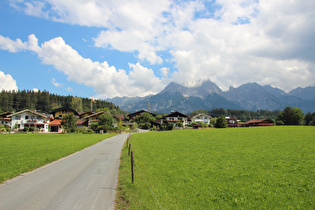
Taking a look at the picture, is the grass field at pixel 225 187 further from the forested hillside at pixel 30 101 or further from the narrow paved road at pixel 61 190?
the forested hillside at pixel 30 101

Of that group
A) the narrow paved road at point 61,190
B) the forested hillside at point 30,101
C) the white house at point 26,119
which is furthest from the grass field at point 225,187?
the forested hillside at point 30,101

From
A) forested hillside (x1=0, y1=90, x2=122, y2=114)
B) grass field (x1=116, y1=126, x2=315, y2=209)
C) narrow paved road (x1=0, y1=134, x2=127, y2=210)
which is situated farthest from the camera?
forested hillside (x1=0, y1=90, x2=122, y2=114)

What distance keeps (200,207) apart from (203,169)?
5645mm

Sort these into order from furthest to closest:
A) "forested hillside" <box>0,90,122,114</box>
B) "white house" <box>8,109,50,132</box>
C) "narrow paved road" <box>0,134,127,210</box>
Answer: "forested hillside" <box>0,90,122,114</box>
"white house" <box>8,109,50,132</box>
"narrow paved road" <box>0,134,127,210</box>

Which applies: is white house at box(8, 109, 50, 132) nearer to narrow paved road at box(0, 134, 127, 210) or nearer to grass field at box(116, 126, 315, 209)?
narrow paved road at box(0, 134, 127, 210)

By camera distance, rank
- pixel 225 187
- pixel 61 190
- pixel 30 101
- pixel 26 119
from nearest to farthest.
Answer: pixel 225 187 → pixel 61 190 → pixel 26 119 → pixel 30 101

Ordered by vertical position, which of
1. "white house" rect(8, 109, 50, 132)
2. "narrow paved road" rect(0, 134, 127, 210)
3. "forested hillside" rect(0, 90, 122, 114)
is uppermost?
"forested hillside" rect(0, 90, 122, 114)

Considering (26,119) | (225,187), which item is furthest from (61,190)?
(26,119)

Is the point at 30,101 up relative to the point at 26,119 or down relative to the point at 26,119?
up

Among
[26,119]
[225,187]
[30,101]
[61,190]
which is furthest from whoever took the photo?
[30,101]

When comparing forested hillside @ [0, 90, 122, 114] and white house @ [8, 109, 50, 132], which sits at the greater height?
forested hillside @ [0, 90, 122, 114]

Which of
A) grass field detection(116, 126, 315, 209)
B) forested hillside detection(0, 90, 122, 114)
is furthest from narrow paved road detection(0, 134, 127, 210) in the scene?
forested hillside detection(0, 90, 122, 114)

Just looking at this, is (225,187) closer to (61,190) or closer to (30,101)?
(61,190)

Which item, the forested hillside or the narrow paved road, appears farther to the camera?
the forested hillside
